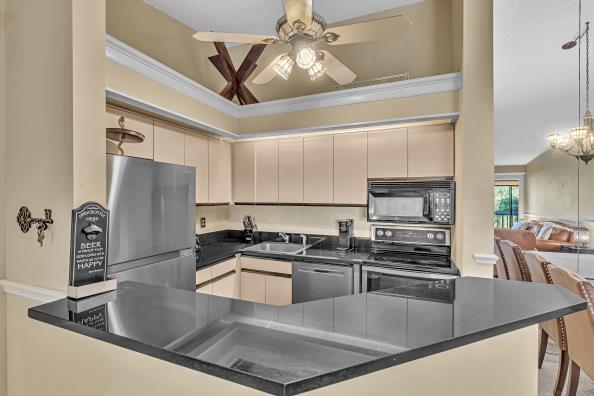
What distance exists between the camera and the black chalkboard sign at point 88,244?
114cm

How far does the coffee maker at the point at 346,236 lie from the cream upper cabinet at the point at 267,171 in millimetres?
812

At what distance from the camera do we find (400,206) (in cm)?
272

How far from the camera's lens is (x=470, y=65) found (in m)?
2.14

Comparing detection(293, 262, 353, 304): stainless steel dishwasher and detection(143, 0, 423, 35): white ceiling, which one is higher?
detection(143, 0, 423, 35): white ceiling

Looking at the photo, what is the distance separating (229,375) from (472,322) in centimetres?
72

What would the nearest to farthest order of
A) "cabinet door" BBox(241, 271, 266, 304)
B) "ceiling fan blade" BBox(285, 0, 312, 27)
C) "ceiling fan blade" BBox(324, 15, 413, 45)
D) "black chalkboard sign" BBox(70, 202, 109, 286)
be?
"black chalkboard sign" BBox(70, 202, 109, 286)
"ceiling fan blade" BBox(285, 0, 312, 27)
"ceiling fan blade" BBox(324, 15, 413, 45)
"cabinet door" BBox(241, 271, 266, 304)

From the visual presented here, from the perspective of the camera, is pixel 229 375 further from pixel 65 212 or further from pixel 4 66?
pixel 4 66

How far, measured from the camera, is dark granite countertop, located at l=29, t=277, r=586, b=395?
67 cm

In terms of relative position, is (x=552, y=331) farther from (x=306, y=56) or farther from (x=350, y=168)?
(x=306, y=56)

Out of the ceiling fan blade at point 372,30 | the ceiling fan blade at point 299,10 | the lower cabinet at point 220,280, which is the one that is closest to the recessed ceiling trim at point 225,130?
the ceiling fan blade at point 372,30

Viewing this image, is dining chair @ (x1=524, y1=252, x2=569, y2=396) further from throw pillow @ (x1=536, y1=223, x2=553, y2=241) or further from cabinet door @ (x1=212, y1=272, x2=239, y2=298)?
throw pillow @ (x1=536, y1=223, x2=553, y2=241)

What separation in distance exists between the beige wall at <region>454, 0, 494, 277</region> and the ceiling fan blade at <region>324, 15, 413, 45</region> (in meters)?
0.81

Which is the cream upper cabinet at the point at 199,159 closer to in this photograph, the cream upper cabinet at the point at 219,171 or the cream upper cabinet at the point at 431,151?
the cream upper cabinet at the point at 219,171

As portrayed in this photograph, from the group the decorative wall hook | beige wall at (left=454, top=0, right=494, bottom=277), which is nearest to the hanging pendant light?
beige wall at (left=454, top=0, right=494, bottom=277)
